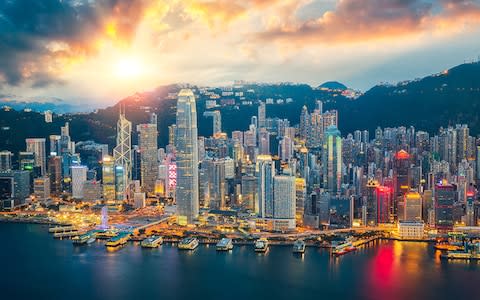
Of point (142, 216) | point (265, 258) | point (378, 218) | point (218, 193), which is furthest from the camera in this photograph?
point (218, 193)

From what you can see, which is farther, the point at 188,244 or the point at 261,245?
the point at 188,244

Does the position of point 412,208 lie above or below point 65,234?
above

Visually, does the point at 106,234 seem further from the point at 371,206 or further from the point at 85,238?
the point at 371,206

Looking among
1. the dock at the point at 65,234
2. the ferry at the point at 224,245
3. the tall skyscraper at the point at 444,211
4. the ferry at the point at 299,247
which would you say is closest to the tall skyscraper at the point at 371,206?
the tall skyscraper at the point at 444,211

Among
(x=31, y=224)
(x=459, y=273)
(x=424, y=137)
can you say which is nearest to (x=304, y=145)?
(x=424, y=137)

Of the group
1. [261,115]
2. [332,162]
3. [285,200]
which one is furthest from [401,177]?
[261,115]

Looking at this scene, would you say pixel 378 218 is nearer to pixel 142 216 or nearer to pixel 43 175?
pixel 142 216
